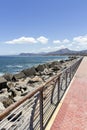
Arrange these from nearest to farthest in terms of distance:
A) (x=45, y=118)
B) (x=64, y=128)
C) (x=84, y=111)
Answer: (x=64, y=128) → (x=45, y=118) → (x=84, y=111)

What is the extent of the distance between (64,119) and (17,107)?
3.20 meters

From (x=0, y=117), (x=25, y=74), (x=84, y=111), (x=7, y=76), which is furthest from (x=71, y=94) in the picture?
(x=25, y=74)

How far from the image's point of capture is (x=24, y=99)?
3760 millimetres

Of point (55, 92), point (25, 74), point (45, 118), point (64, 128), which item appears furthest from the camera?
point (25, 74)

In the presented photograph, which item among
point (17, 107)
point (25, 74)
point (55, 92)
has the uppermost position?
point (17, 107)

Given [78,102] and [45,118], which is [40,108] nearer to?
[45,118]

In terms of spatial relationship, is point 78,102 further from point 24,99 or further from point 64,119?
point 24,99

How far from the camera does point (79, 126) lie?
19.3ft

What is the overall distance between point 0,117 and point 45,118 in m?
3.53

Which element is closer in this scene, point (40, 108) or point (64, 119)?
point (40, 108)

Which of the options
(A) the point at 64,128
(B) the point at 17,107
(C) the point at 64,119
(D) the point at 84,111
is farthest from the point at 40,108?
(D) the point at 84,111

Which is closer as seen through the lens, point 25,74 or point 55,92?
point 55,92

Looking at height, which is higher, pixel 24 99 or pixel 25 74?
pixel 24 99

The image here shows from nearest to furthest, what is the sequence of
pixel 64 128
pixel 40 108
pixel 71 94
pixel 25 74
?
pixel 40 108, pixel 64 128, pixel 71 94, pixel 25 74
